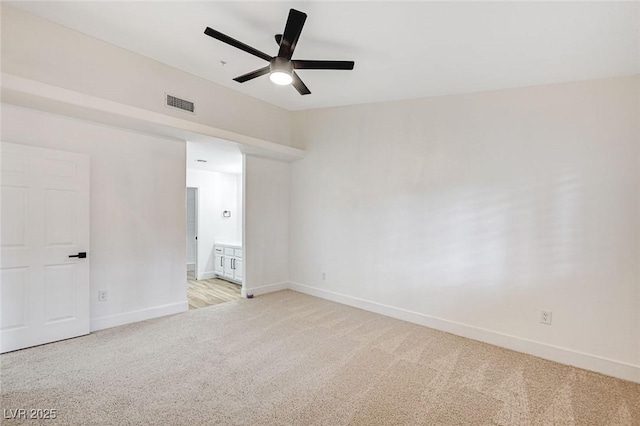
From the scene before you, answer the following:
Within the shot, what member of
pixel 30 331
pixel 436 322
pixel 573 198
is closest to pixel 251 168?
pixel 30 331

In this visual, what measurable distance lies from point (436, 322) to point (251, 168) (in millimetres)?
3554

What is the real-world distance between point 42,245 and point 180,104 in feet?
7.15

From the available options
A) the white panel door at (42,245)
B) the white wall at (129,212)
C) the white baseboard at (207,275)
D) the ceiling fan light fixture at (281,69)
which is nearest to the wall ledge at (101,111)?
the white wall at (129,212)

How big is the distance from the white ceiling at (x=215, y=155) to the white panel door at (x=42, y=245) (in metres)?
1.43

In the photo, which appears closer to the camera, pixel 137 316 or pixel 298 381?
pixel 298 381

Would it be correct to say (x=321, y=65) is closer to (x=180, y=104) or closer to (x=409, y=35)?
(x=409, y=35)

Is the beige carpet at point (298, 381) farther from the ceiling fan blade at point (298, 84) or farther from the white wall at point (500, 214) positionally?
the ceiling fan blade at point (298, 84)

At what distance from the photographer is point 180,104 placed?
381 centimetres

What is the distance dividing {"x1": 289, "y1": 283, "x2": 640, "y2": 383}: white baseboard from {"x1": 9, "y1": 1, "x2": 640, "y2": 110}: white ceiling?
8.65ft

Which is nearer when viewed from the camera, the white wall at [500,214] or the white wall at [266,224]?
the white wall at [500,214]

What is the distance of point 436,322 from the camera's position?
12.0ft

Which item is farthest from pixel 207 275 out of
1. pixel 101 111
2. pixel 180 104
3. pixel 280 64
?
pixel 280 64

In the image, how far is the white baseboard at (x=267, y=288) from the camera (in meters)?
4.85

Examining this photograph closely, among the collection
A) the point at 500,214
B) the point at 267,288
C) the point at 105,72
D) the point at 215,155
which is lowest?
the point at 267,288
